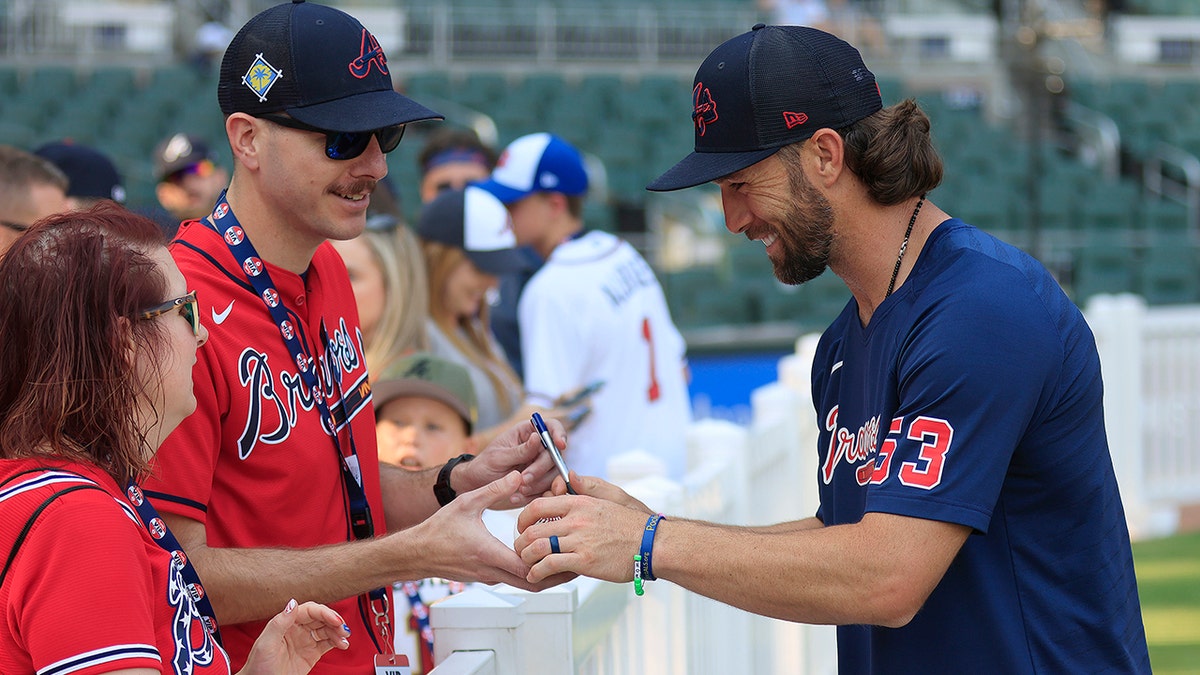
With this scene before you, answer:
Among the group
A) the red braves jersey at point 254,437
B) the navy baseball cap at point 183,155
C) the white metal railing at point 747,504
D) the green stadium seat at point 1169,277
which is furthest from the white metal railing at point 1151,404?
the red braves jersey at point 254,437

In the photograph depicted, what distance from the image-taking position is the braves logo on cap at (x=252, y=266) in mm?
2281

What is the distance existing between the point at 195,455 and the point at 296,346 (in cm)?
33

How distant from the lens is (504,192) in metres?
5.28

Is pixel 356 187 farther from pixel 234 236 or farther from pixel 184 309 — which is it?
pixel 184 309

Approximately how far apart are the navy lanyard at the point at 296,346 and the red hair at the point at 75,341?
21.1 inches

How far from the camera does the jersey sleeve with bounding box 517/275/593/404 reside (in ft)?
15.2

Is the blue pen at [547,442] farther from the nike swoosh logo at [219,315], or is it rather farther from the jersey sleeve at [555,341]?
the jersey sleeve at [555,341]

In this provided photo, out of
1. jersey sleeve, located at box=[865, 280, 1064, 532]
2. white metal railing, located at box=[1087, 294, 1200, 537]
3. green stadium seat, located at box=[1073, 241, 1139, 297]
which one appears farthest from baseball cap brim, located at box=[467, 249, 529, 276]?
green stadium seat, located at box=[1073, 241, 1139, 297]

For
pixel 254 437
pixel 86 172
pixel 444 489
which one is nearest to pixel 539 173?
pixel 86 172

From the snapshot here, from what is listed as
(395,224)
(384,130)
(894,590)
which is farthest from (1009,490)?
(395,224)

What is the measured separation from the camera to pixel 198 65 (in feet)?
53.9

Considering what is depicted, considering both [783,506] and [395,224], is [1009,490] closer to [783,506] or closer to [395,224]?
[395,224]

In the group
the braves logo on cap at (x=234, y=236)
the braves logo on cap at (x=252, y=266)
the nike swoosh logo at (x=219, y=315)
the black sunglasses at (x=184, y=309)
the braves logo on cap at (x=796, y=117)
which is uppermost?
the braves logo on cap at (x=796, y=117)

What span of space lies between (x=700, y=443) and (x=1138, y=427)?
18.7ft
